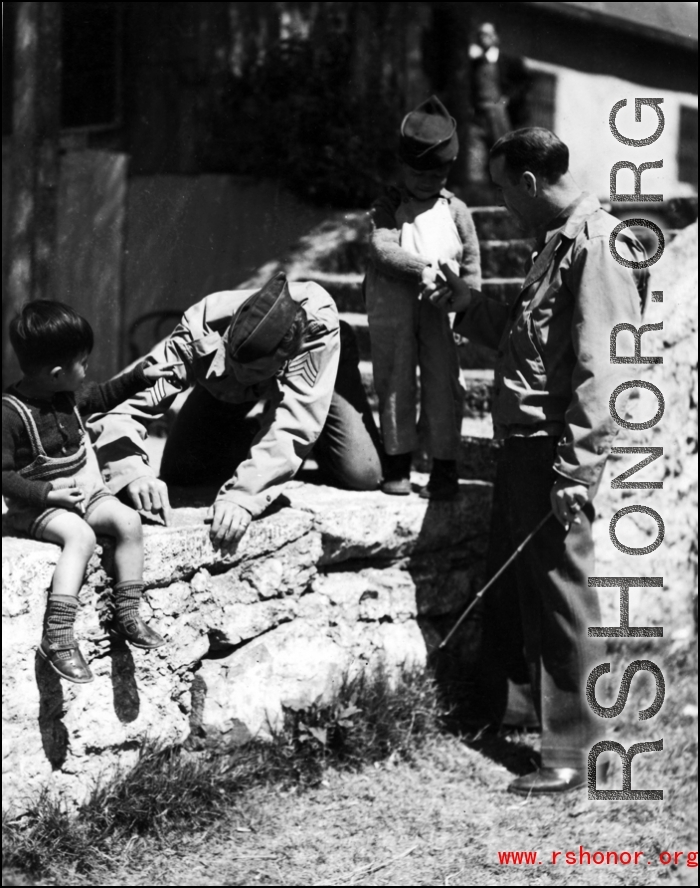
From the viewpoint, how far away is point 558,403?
11.9ft

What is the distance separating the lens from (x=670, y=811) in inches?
148

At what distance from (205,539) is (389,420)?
3.36 ft

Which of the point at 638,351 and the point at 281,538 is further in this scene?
the point at 281,538

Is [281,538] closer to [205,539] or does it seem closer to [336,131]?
[205,539]

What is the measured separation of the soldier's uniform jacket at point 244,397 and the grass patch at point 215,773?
0.83 meters

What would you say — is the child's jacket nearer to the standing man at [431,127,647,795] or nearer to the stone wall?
the standing man at [431,127,647,795]

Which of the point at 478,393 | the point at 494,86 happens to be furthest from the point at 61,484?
the point at 494,86

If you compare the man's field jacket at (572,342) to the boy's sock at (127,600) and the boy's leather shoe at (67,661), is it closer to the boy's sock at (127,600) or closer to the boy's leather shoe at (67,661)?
the boy's sock at (127,600)

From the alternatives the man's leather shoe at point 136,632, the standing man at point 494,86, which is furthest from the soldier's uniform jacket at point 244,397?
the standing man at point 494,86

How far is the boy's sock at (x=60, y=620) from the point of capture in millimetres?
3102

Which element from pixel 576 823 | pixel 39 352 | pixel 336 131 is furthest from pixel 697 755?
pixel 336 131

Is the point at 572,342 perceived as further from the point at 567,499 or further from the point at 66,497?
the point at 66,497

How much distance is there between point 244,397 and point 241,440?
0.93ft

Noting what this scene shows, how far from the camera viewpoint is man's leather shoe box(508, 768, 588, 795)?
3.69 meters
